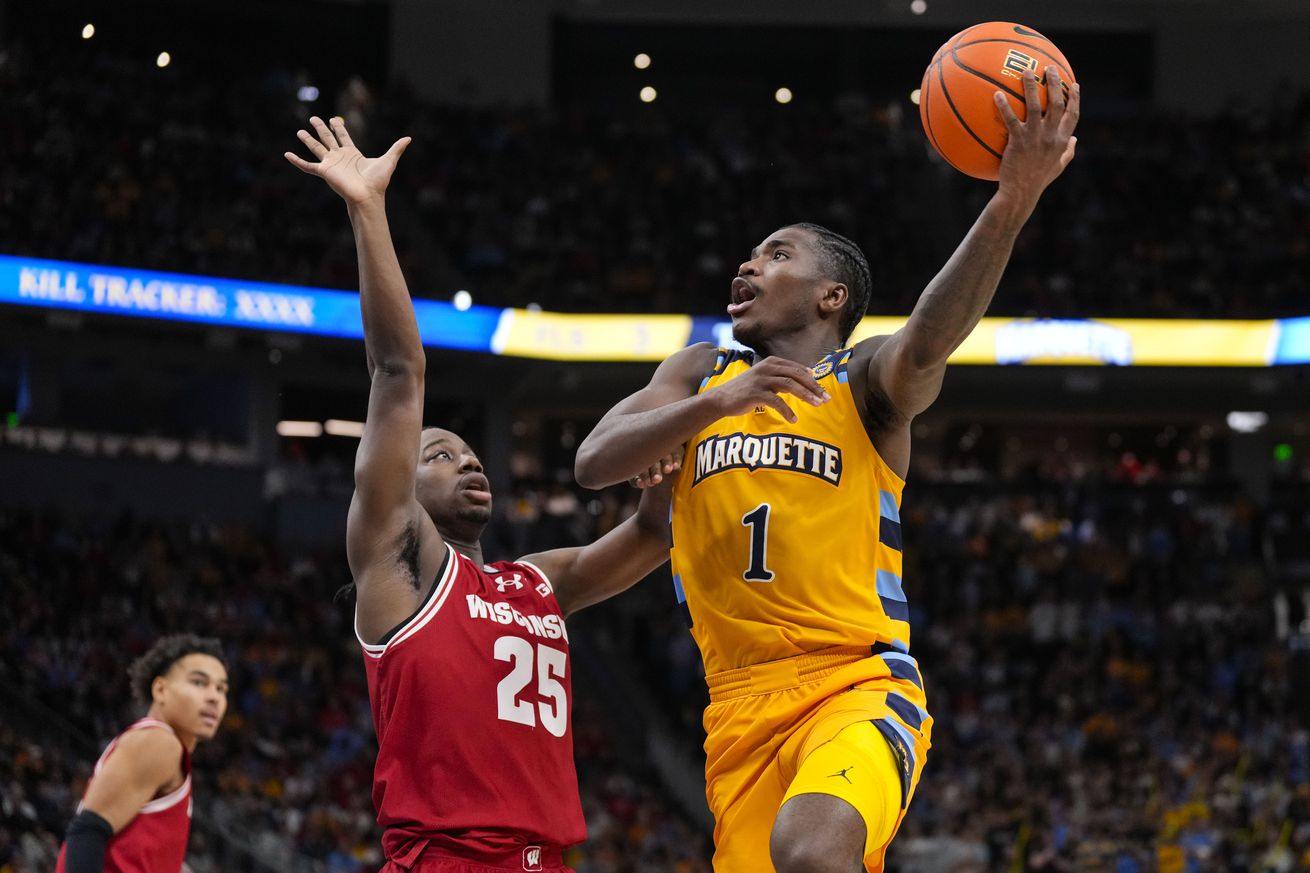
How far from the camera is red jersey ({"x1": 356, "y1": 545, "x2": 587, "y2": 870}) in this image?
4379 mm

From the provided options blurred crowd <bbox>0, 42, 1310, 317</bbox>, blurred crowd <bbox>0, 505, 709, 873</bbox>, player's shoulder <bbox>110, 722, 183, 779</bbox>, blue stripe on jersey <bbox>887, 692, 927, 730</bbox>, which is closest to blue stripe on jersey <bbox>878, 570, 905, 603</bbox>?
blue stripe on jersey <bbox>887, 692, 927, 730</bbox>

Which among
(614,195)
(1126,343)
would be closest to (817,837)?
(1126,343)

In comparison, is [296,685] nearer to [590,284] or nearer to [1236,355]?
[590,284]

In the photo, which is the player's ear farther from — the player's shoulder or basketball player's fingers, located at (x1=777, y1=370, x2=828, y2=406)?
the player's shoulder

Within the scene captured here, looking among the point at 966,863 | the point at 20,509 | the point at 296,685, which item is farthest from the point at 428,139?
the point at 966,863

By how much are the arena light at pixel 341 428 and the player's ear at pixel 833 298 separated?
2199 centimetres

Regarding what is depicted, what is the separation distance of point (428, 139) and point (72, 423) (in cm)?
707

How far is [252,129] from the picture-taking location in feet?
79.6

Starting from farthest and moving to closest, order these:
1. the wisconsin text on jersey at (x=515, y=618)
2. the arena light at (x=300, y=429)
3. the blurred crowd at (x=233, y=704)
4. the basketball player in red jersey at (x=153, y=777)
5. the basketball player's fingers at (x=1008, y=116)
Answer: the arena light at (x=300, y=429) < the blurred crowd at (x=233, y=704) < the basketball player in red jersey at (x=153, y=777) < the wisconsin text on jersey at (x=515, y=618) < the basketball player's fingers at (x=1008, y=116)

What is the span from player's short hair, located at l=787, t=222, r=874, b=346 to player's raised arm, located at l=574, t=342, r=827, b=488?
0.41 metres

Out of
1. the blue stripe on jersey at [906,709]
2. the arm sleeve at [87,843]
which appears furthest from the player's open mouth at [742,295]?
the arm sleeve at [87,843]

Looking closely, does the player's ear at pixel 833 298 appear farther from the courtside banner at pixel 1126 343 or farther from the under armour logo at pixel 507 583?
the courtside banner at pixel 1126 343

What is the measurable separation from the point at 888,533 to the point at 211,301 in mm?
18403

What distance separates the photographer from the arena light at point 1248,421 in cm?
2756
